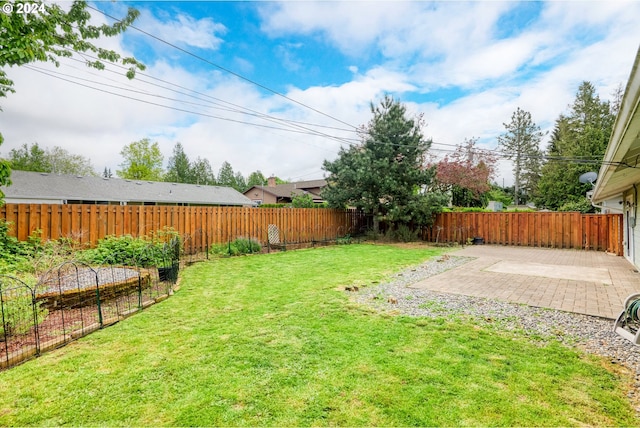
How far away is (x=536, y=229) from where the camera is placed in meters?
13.2

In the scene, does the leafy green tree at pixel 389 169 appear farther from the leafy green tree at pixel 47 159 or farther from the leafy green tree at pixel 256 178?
the leafy green tree at pixel 256 178

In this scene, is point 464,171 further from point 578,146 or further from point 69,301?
point 69,301

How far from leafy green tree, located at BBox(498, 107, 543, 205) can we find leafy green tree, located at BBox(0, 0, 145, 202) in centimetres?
3525

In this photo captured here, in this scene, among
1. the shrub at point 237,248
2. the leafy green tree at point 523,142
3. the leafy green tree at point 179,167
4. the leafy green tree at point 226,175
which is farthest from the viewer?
the leafy green tree at point 226,175

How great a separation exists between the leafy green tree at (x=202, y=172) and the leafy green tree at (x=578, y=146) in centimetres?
4216

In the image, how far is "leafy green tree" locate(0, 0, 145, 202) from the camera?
3592mm

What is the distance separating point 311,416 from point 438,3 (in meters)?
9.60

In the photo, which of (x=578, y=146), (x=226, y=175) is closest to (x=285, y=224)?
(x=578, y=146)

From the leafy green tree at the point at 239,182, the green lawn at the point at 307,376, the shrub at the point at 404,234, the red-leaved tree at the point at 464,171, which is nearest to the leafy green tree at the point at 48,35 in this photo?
the green lawn at the point at 307,376

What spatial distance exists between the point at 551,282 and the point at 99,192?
2454cm

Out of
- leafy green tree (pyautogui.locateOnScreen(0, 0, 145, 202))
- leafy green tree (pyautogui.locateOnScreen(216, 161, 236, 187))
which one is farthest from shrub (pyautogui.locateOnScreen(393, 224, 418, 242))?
leafy green tree (pyautogui.locateOnScreen(216, 161, 236, 187))

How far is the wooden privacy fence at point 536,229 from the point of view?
11.9 meters

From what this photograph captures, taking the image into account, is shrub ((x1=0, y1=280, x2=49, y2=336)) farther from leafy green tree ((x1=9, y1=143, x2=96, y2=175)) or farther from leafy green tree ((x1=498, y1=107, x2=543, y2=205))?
leafy green tree ((x1=9, y1=143, x2=96, y2=175))

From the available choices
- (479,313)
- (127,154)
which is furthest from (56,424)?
(127,154)
